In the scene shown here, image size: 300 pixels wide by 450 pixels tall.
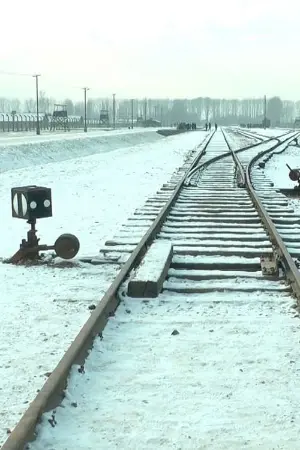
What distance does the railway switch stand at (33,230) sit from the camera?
6.40 metres

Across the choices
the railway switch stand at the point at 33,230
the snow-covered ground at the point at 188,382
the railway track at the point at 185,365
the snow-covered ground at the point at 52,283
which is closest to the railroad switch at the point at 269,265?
the railway track at the point at 185,365

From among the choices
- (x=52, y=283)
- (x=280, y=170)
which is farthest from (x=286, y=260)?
(x=280, y=170)

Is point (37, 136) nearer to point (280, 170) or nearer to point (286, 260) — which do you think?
point (280, 170)

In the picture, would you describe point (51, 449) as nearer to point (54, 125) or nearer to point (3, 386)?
point (3, 386)

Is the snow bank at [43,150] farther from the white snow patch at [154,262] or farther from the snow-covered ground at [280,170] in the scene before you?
the white snow patch at [154,262]

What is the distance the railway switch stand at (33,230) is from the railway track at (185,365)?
64cm

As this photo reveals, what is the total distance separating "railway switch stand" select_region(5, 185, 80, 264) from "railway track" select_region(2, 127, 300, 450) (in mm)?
637

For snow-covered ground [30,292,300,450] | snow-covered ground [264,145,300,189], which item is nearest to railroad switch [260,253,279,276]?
snow-covered ground [30,292,300,450]

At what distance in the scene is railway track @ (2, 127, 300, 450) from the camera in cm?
280

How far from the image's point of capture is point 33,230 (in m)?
6.56

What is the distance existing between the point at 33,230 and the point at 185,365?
11.2ft

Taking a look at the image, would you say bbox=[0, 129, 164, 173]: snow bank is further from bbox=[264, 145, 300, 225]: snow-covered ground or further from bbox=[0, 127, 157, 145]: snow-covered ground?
bbox=[264, 145, 300, 225]: snow-covered ground

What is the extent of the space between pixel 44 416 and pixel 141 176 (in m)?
14.7

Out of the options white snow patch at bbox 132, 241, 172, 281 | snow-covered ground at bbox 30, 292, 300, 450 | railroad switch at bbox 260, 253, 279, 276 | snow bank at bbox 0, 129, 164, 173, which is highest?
white snow patch at bbox 132, 241, 172, 281
